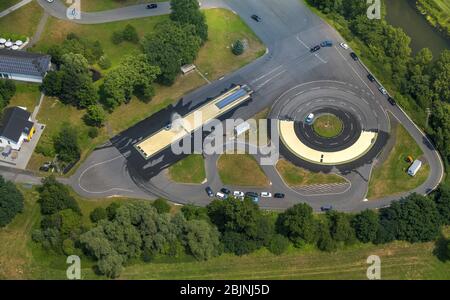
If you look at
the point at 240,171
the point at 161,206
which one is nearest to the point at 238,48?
the point at 240,171

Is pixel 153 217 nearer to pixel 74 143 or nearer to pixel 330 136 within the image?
pixel 74 143

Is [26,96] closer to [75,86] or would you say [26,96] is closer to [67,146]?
[75,86]

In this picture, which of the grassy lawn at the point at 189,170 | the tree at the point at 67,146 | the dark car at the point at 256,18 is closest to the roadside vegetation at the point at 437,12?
the dark car at the point at 256,18

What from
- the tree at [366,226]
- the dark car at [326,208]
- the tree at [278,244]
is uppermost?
the dark car at [326,208]

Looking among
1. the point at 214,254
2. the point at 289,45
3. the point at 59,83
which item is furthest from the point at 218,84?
the point at 214,254

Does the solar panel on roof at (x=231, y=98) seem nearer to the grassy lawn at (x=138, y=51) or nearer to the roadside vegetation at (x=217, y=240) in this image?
the grassy lawn at (x=138, y=51)
